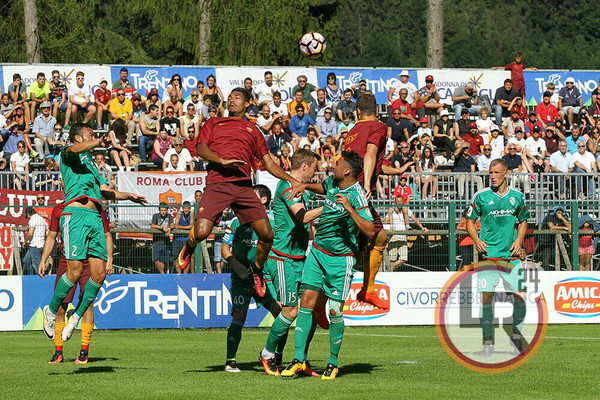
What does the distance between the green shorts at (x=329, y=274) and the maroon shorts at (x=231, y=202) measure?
1130 millimetres

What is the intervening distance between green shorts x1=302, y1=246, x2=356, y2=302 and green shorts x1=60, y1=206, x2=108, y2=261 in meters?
2.81

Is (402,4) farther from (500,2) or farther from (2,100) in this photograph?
(2,100)

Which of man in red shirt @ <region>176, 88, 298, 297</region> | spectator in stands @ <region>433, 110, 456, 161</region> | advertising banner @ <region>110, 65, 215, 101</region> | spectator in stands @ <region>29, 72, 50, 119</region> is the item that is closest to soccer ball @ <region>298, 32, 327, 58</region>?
advertising banner @ <region>110, 65, 215, 101</region>

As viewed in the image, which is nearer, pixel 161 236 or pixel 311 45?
pixel 161 236

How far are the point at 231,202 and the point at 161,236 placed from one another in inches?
327

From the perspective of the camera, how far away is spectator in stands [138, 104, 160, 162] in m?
26.9

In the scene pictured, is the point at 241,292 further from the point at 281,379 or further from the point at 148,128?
the point at 148,128

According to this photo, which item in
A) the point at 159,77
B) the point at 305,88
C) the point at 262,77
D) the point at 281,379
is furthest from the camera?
the point at 262,77

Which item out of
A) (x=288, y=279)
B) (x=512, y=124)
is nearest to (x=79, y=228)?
(x=288, y=279)

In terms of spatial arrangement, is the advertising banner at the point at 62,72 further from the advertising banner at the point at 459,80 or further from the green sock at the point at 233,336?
the green sock at the point at 233,336

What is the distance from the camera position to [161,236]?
19797 millimetres

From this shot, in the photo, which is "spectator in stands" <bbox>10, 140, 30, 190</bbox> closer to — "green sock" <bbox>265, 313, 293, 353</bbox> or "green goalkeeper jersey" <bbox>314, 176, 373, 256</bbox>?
"green sock" <bbox>265, 313, 293, 353</bbox>

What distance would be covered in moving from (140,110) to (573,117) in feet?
40.1

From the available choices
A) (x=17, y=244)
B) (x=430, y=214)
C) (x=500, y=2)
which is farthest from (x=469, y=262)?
(x=500, y=2)
